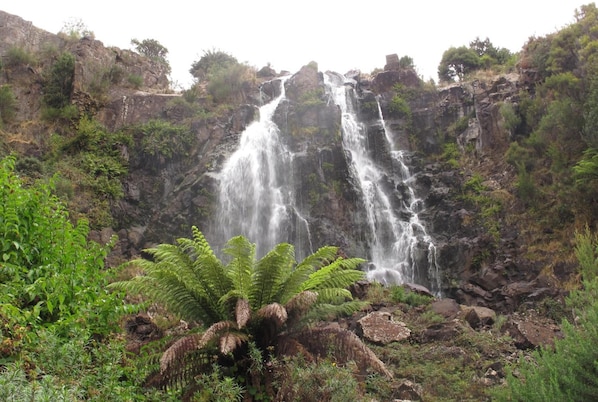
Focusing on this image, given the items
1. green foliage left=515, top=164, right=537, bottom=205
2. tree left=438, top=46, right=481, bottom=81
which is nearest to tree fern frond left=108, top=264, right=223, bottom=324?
green foliage left=515, top=164, right=537, bottom=205

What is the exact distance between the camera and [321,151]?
18750mm

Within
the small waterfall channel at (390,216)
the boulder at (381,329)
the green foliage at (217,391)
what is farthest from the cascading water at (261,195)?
the green foliage at (217,391)

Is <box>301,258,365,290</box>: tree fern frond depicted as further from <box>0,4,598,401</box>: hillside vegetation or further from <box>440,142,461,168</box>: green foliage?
<box>440,142,461,168</box>: green foliage

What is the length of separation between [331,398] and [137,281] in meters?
2.99

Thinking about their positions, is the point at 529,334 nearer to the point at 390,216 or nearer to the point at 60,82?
the point at 390,216

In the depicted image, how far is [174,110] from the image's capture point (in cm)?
2108

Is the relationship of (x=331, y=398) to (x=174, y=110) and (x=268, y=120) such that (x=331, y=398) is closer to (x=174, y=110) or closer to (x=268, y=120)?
(x=268, y=120)

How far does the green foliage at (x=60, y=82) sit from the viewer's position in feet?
65.0

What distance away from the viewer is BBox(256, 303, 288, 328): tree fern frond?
538cm

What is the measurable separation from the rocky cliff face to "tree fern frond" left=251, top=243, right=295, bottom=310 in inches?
319

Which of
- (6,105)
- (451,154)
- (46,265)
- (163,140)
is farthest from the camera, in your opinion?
(451,154)

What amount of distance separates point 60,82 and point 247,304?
1823cm

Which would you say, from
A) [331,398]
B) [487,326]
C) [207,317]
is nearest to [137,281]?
[207,317]

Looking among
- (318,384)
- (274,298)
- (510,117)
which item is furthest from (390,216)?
(318,384)
